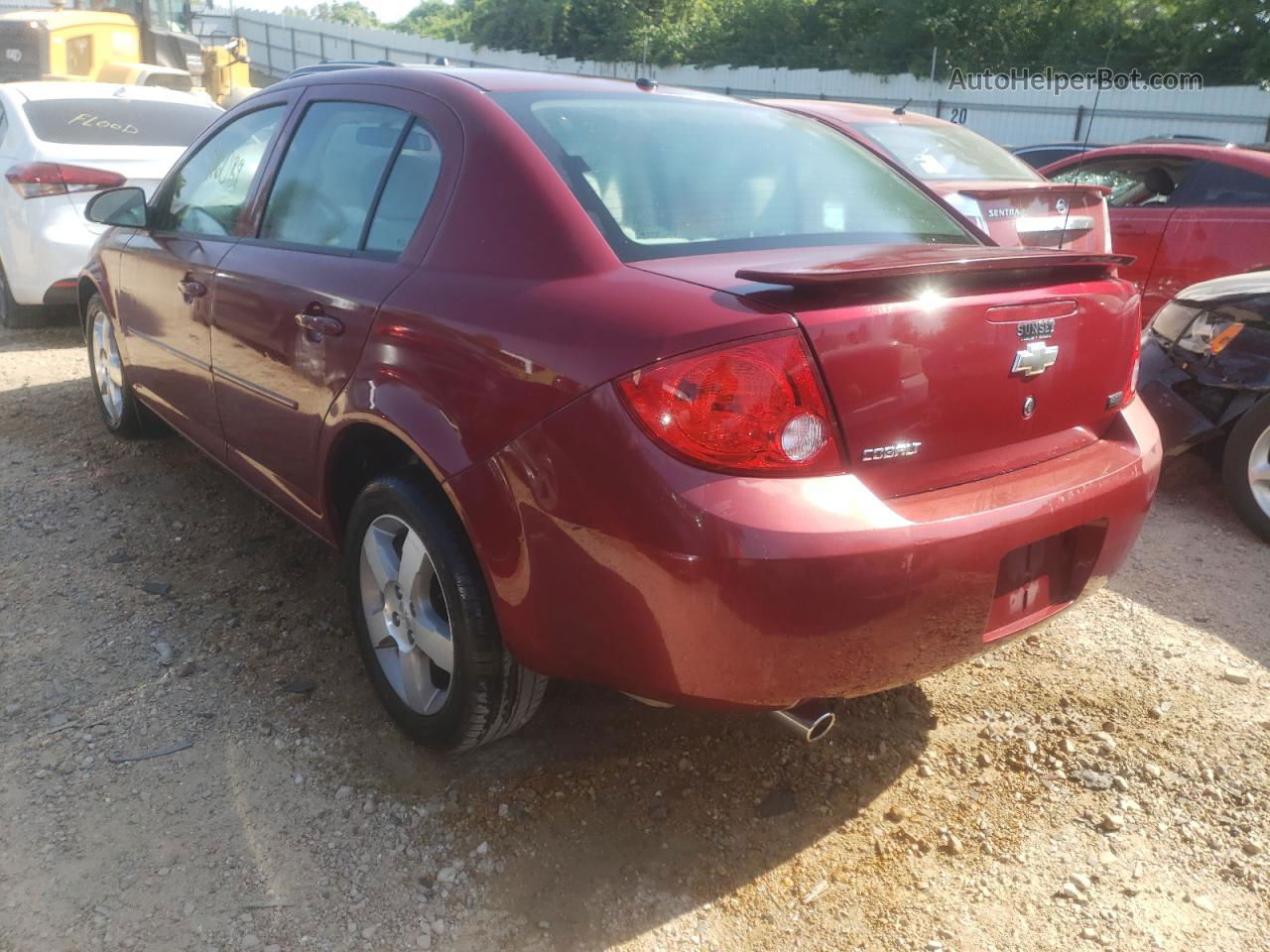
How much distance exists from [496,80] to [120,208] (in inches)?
81.6

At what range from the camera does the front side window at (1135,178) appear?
6.79 m

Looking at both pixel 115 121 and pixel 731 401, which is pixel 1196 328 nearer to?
pixel 731 401

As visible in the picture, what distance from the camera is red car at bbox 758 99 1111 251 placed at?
18.3ft

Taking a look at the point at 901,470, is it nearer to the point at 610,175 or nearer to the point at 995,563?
the point at 995,563

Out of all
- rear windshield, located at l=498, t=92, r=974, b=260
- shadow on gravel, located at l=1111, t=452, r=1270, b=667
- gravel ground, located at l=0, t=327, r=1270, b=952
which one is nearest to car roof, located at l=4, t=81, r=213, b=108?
gravel ground, located at l=0, t=327, r=1270, b=952

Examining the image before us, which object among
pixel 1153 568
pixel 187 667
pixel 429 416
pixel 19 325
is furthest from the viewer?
pixel 19 325

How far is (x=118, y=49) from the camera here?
14.2 m

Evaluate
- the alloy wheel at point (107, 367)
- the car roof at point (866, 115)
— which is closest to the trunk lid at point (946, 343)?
the alloy wheel at point (107, 367)

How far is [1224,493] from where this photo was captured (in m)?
4.74

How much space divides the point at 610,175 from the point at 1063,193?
13.5 ft

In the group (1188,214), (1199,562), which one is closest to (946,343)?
(1199,562)

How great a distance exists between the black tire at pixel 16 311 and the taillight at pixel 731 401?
679 cm

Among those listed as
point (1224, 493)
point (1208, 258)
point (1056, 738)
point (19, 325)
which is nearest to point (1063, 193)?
point (1208, 258)

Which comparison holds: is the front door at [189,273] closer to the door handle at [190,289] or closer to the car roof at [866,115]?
the door handle at [190,289]
